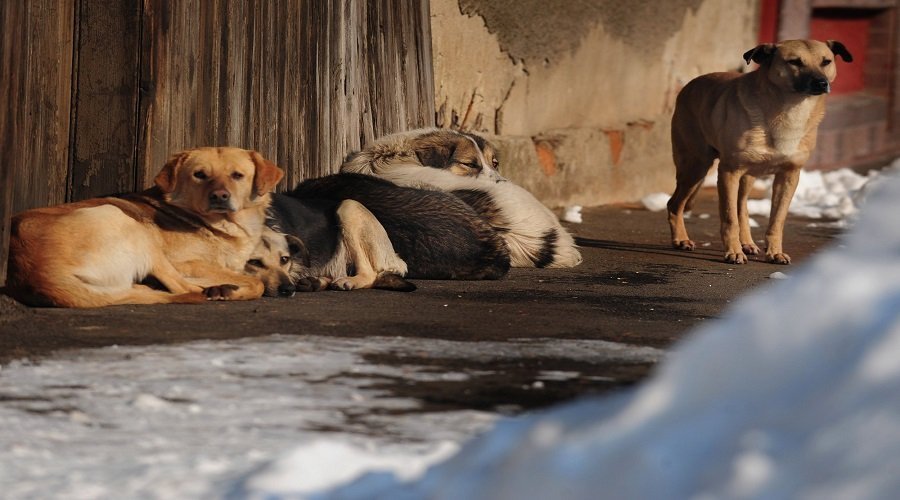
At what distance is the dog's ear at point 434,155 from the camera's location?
880 centimetres

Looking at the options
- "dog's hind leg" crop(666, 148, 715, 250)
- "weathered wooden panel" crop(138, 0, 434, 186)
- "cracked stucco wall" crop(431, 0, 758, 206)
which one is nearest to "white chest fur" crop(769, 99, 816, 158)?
"dog's hind leg" crop(666, 148, 715, 250)

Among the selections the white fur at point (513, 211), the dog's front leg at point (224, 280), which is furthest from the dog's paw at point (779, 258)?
the dog's front leg at point (224, 280)

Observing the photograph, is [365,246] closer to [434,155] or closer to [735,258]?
[434,155]

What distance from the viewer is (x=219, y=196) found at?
655 cm

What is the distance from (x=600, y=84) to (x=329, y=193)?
210 inches

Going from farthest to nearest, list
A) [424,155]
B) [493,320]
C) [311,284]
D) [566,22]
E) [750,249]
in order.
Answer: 1. [566,22]
2. [750,249]
3. [424,155]
4. [311,284]
5. [493,320]

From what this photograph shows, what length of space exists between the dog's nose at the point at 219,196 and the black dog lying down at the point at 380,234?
0.59 m

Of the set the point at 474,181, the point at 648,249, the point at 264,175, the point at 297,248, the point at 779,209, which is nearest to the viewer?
the point at 264,175

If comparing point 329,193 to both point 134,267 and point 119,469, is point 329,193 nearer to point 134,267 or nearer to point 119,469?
point 134,267

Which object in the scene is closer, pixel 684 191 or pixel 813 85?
pixel 813 85

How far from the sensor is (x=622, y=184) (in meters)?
13.1

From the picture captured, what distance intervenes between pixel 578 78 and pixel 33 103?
630 centimetres

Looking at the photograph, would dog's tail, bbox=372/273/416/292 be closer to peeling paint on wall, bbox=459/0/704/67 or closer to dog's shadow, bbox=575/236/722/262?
dog's shadow, bbox=575/236/722/262

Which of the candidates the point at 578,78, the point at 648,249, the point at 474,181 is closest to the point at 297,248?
the point at 474,181
